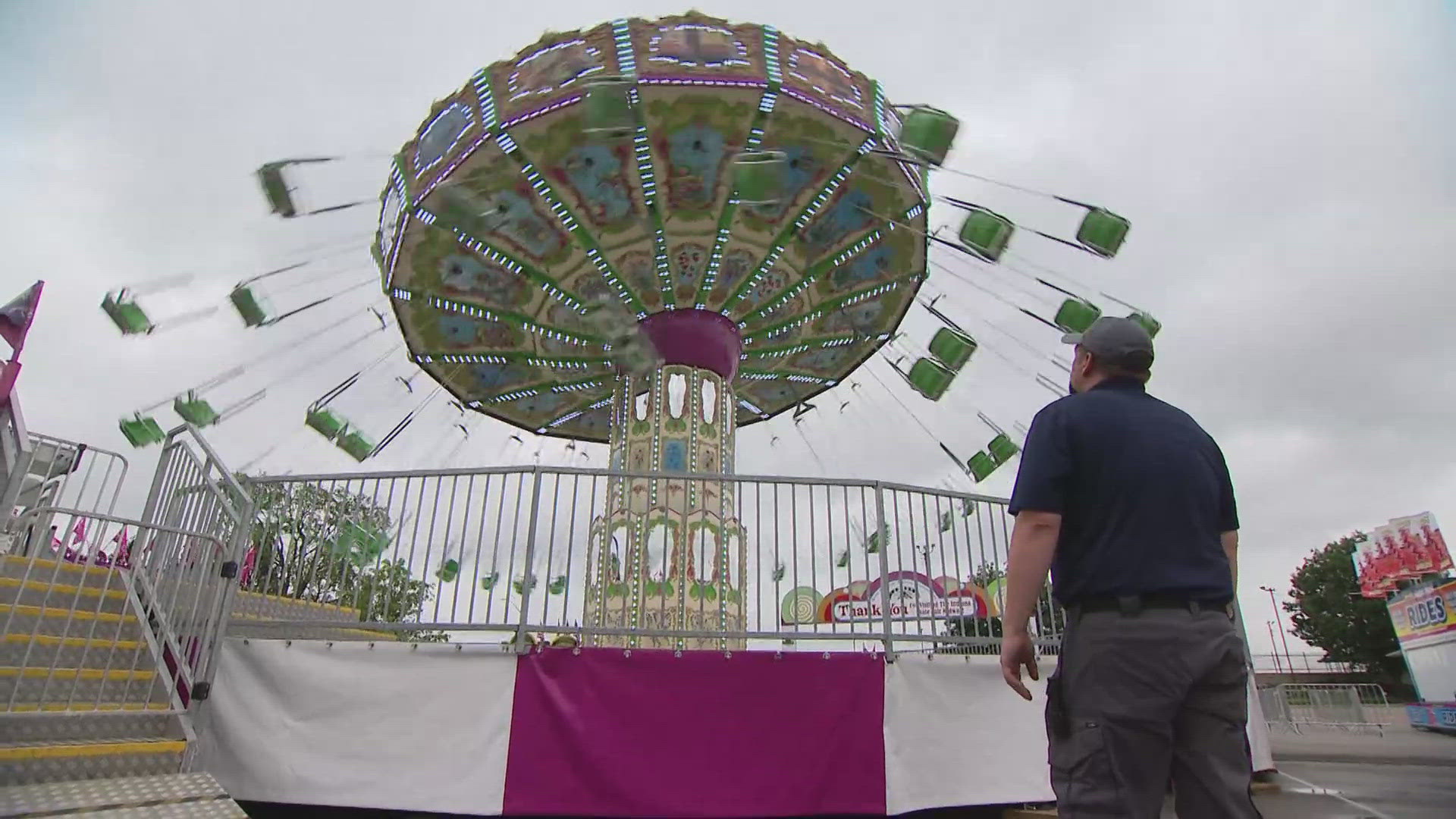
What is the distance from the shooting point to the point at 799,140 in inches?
393

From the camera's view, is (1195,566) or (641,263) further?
(641,263)

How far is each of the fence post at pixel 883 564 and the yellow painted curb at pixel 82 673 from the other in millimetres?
4625

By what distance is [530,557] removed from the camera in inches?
207

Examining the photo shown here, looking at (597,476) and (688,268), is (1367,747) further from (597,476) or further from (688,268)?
(597,476)

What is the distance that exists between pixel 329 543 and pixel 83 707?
5.80 feet

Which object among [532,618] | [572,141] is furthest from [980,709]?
[572,141]

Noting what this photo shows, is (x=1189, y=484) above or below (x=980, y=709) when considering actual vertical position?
above

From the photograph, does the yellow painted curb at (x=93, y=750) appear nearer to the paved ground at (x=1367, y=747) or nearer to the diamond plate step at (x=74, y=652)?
the diamond plate step at (x=74, y=652)

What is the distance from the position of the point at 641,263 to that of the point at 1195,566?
993 centimetres

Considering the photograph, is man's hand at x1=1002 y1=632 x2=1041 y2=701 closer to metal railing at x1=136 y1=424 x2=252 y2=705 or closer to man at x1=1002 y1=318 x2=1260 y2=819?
man at x1=1002 y1=318 x2=1260 y2=819

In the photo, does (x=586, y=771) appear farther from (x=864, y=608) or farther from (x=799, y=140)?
(x=799, y=140)

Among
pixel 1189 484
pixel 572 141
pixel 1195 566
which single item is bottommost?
pixel 1195 566

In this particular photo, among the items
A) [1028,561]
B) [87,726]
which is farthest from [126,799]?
[1028,561]

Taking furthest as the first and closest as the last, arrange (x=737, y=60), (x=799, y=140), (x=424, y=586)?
(x=799, y=140) → (x=737, y=60) → (x=424, y=586)
